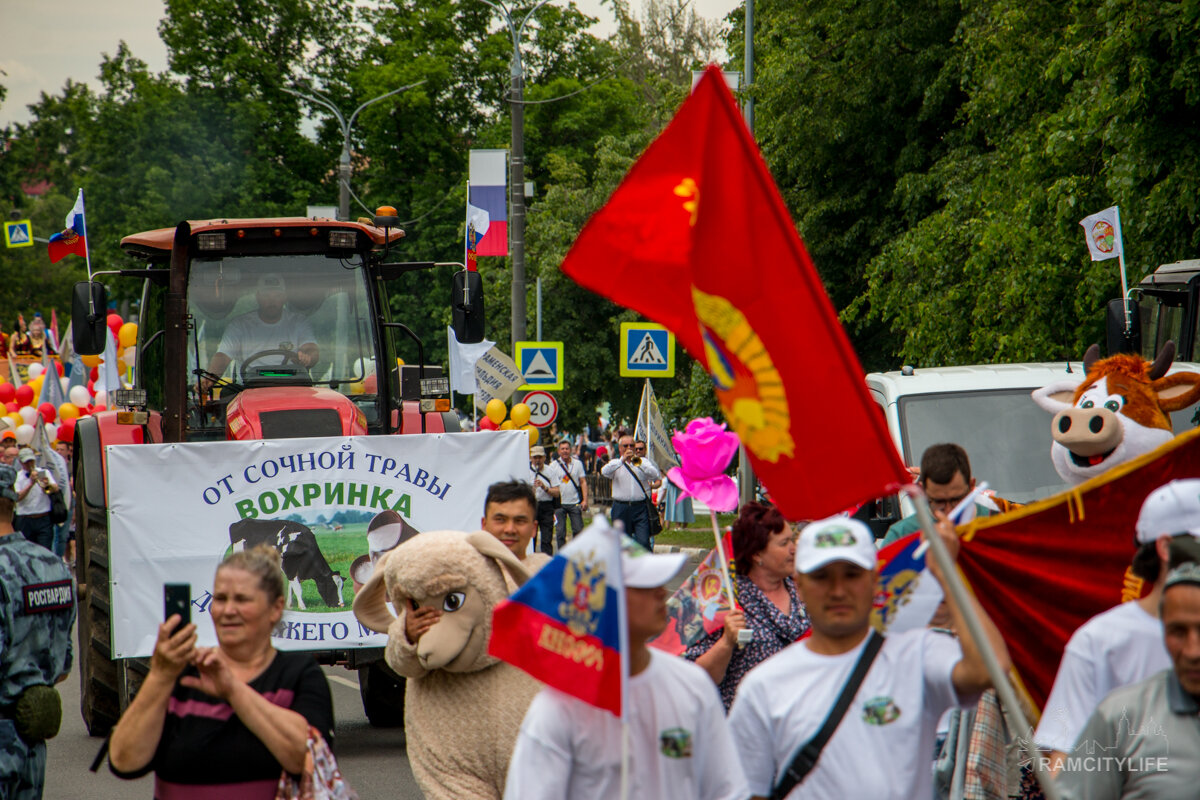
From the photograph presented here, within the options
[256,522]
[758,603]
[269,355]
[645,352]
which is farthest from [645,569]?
[645,352]

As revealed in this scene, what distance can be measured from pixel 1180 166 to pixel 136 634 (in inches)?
365

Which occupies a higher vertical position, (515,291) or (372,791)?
(515,291)

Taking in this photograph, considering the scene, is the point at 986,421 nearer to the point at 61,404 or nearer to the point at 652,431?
the point at 652,431

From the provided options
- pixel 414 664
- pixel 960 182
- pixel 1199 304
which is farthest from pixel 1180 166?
pixel 414 664

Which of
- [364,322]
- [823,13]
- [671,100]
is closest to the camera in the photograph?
[364,322]

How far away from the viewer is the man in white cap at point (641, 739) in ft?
11.8

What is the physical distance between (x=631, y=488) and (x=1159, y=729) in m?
16.4

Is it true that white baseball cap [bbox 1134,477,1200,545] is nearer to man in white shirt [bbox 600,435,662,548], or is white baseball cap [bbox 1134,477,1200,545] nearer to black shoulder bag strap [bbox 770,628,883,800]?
black shoulder bag strap [bbox 770,628,883,800]

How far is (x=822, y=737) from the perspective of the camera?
363 cm

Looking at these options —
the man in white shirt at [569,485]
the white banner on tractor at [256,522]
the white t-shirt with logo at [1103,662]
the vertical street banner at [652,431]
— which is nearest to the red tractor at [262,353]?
the white banner on tractor at [256,522]

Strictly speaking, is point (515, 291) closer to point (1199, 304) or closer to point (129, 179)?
point (1199, 304)

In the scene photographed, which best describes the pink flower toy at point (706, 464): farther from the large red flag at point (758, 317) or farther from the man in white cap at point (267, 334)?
the man in white cap at point (267, 334)

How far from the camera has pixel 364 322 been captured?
406 inches

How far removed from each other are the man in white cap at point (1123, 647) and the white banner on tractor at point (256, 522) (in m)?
5.85
